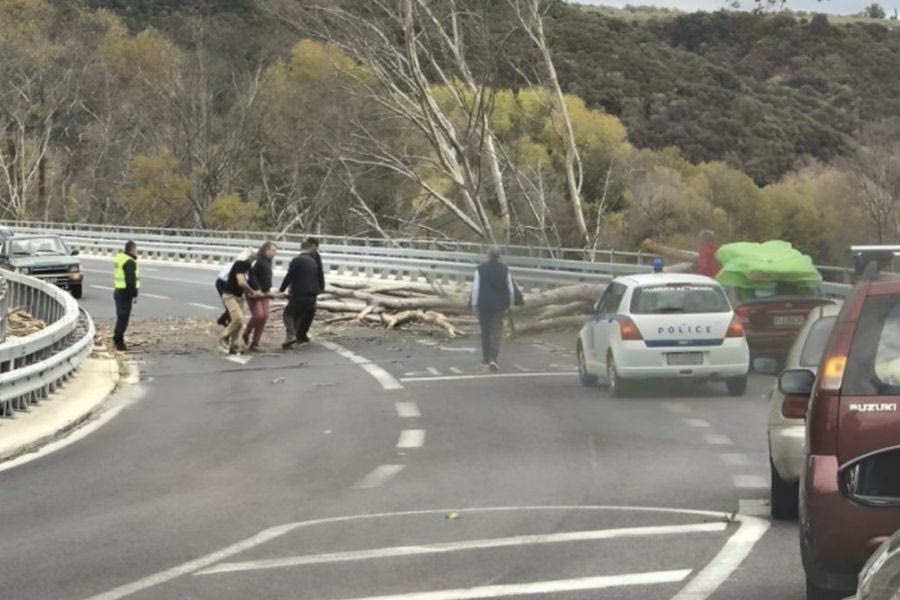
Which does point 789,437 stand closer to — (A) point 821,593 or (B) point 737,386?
(A) point 821,593

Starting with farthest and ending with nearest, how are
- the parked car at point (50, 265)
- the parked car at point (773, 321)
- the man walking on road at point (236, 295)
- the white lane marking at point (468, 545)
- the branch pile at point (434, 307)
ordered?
the parked car at point (50, 265) < the branch pile at point (434, 307) < the man walking on road at point (236, 295) < the parked car at point (773, 321) < the white lane marking at point (468, 545)

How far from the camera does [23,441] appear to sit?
1491 centimetres

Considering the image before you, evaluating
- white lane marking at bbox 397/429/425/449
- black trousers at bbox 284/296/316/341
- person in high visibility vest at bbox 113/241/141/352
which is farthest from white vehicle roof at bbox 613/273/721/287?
person in high visibility vest at bbox 113/241/141/352

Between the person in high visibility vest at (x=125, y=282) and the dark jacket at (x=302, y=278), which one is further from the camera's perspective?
the dark jacket at (x=302, y=278)

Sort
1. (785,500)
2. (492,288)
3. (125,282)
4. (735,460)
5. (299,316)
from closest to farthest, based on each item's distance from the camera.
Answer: (785,500) < (735,460) < (492,288) < (125,282) < (299,316)

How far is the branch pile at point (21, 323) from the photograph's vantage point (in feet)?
83.5

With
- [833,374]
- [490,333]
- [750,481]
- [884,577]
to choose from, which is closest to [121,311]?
[490,333]

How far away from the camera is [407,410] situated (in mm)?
17969

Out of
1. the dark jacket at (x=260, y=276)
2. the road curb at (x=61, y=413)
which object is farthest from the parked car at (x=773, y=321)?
the road curb at (x=61, y=413)

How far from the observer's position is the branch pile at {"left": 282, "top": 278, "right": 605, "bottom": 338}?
1086 inches

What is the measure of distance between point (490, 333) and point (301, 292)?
4.45 m

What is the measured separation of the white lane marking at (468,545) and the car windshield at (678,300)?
29.7 ft

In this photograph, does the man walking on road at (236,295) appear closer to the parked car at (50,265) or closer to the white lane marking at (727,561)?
the parked car at (50,265)

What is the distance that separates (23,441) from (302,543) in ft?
20.6
